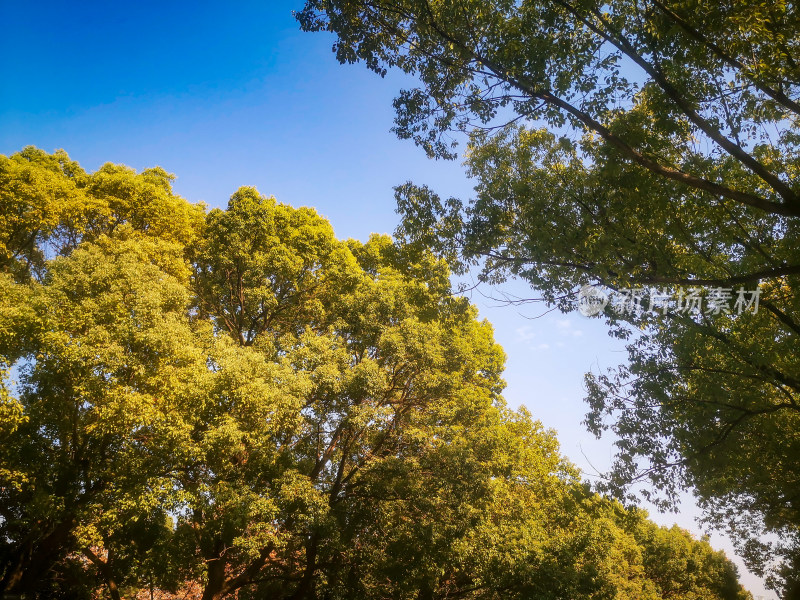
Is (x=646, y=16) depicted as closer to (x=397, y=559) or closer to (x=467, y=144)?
(x=467, y=144)

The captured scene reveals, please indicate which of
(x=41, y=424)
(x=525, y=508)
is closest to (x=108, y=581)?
(x=41, y=424)

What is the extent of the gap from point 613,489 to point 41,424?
1266 centimetres

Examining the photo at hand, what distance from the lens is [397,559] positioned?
10828 millimetres

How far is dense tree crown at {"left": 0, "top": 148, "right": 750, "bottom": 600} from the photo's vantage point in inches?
340

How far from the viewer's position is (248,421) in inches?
372

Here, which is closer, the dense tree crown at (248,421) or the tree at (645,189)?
the tree at (645,189)

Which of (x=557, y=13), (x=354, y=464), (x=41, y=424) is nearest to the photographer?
(x=557, y=13)

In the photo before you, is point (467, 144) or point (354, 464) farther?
point (354, 464)

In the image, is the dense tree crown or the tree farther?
the dense tree crown

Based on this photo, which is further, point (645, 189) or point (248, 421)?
point (248, 421)

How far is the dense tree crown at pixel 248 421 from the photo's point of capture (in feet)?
28.3

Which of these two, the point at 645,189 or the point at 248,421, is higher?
the point at 645,189

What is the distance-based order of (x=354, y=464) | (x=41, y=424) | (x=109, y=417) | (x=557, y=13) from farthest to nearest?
1. (x=354, y=464)
2. (x=41, y=424)
3. (x=109, y=417)
4. (x=557, y=13)

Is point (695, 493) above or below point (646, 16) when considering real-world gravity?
below
